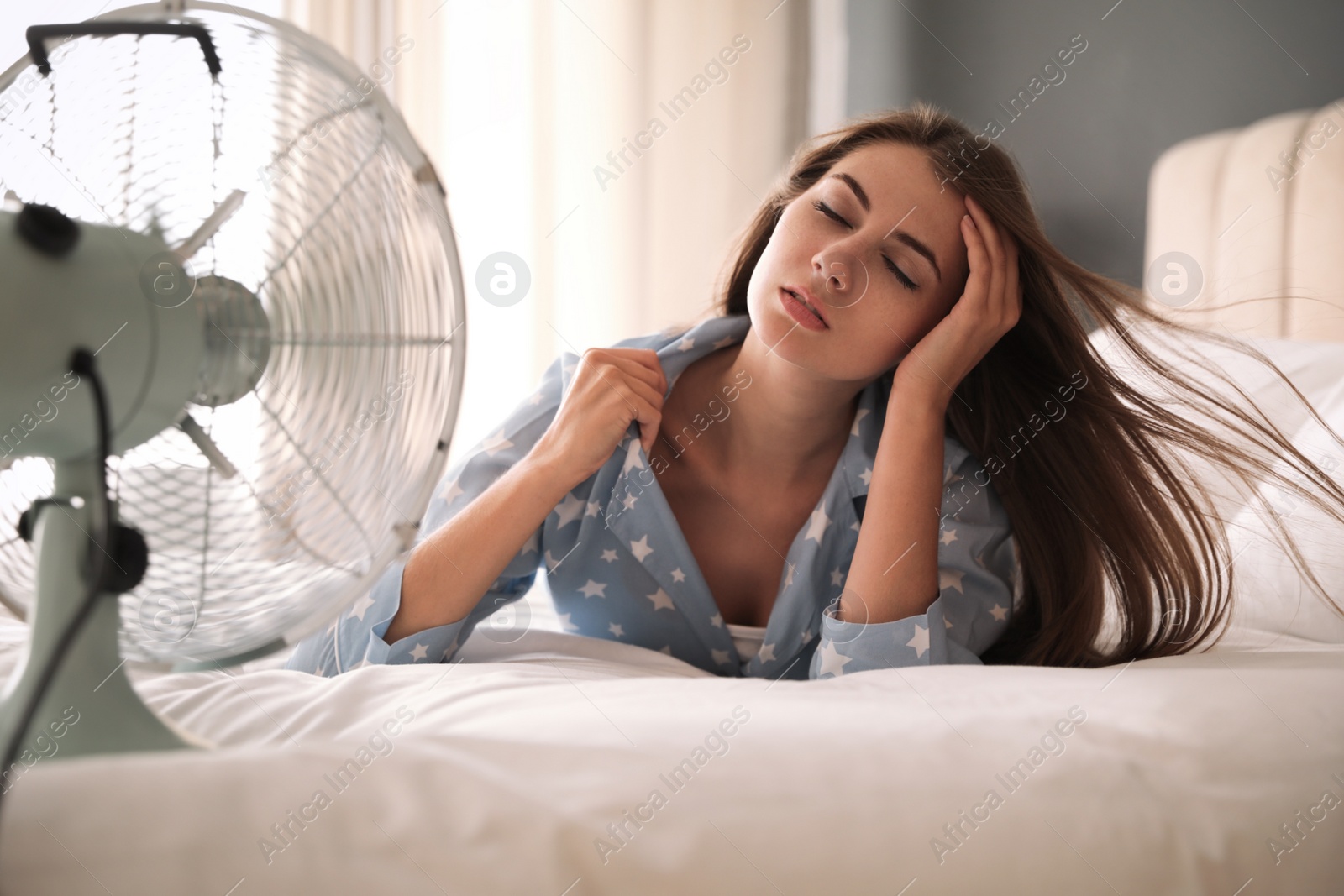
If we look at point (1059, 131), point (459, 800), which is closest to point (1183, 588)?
point (459, 800)

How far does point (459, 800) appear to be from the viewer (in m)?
0.45

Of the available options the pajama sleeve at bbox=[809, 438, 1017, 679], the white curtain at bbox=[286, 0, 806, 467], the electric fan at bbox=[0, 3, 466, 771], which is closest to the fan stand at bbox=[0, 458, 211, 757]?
the electric fan at bbox=[0, 3, 466, 771]

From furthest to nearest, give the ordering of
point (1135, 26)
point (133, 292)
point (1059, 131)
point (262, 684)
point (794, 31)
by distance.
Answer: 1. point (794, 31)
2. point (1059, 131)
3. point (1135, 26)
4. point (262, 684)
5. point (133, 292)

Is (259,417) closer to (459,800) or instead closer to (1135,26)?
(459,800)

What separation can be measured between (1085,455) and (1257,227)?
81 cm

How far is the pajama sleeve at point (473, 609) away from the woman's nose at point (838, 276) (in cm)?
34

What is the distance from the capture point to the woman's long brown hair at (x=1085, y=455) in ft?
3.41

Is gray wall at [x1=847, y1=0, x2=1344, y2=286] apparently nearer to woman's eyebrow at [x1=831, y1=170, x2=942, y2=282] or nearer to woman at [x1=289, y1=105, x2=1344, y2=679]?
woman at [x1=289, y1=105, x2=1344, y2=679]

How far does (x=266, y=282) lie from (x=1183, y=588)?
977 mm

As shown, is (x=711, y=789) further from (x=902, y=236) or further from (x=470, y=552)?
(x=902, y=236)

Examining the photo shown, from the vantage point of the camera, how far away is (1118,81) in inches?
73.2

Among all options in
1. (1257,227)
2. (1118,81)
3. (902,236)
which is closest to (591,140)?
(1118,81)

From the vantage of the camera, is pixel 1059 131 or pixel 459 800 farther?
pixel 1059 131

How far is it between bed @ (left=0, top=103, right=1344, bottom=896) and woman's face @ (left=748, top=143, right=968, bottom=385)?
0.41 m
